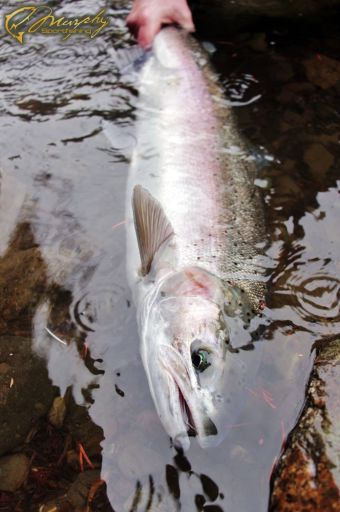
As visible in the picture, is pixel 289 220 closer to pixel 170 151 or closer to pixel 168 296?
pixel 170 151

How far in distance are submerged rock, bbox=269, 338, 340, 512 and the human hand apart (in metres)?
3.64

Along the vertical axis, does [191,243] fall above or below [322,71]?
below

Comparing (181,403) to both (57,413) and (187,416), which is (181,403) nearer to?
(187,416)

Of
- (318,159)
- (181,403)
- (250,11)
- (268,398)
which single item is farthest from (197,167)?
(250,11)

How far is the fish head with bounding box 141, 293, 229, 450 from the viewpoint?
2.44 m

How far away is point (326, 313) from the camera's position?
321 cm

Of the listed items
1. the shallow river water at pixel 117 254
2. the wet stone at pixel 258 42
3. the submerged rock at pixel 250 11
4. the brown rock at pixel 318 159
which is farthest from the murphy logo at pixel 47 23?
the brown rock at pixel 318 159

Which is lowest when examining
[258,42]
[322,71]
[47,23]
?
[322,71]

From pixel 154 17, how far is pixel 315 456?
4.24 meters

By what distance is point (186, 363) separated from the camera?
2562 millimetres

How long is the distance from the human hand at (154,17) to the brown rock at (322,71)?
4.27ft

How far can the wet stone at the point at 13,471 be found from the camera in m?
2.58

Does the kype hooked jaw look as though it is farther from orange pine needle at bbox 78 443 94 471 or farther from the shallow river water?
orange pine needle at bbox 78 443 94 471

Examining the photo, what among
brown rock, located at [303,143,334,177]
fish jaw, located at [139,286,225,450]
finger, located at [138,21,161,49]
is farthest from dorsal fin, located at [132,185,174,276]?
finger, located at [138,21,161,49]
